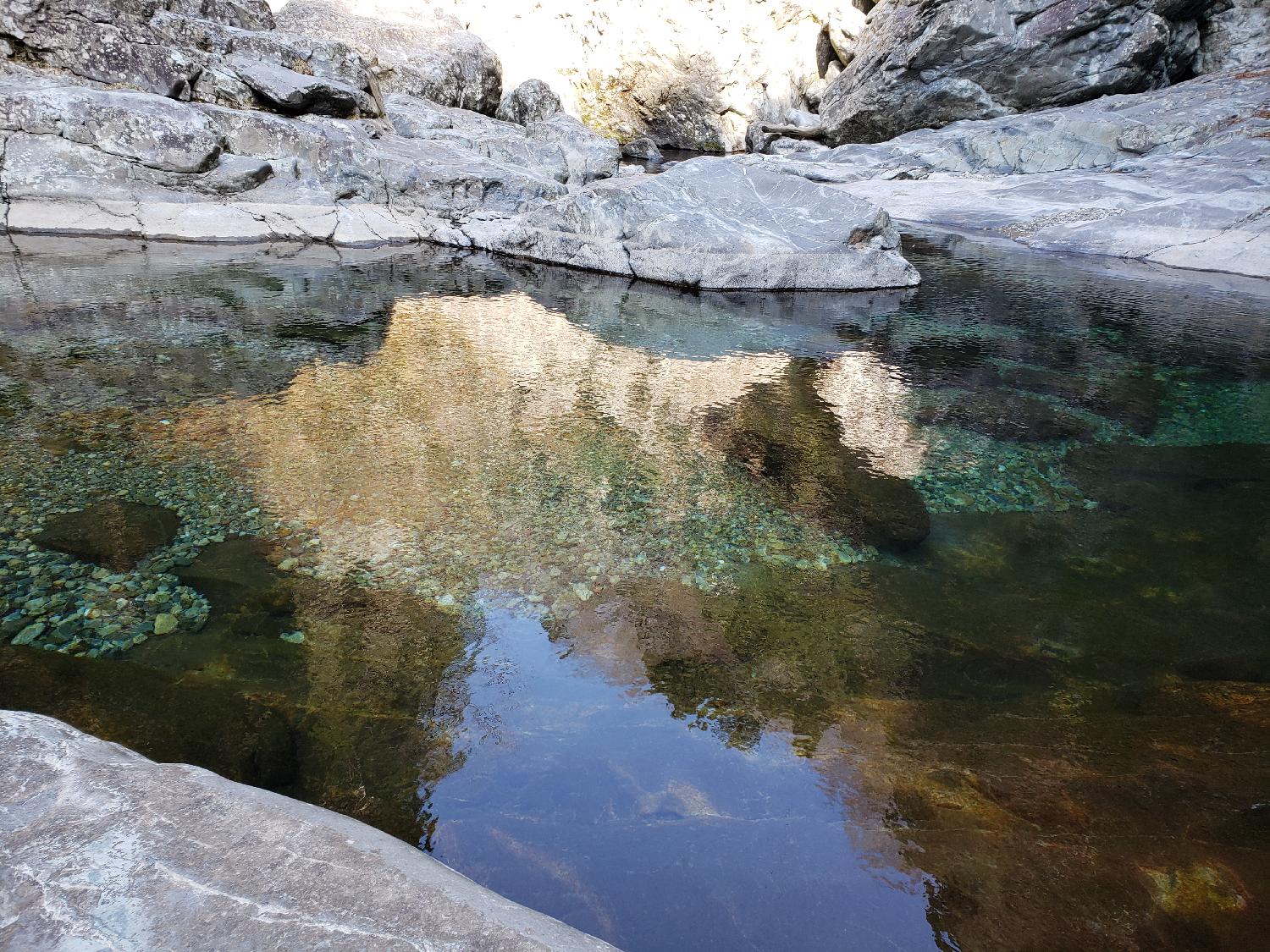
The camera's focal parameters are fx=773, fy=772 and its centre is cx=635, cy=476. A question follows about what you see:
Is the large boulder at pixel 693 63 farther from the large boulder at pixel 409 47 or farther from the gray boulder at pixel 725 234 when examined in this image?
the gray boulder at pixel 725 234

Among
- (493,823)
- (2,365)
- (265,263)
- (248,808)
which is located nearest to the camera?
(248,808)

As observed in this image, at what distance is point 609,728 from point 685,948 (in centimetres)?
72

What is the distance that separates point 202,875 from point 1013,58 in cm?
2374

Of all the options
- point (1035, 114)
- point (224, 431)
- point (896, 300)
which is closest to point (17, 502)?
point (224, 431)

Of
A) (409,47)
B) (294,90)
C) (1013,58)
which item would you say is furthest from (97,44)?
(1013,58)

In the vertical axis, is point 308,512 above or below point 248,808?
below

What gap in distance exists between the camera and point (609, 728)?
7.89ft

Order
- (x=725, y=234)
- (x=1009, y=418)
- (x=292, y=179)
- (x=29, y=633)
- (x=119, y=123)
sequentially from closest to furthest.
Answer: (x=29, y=633) < (x=1009, y=418) < (x=725, y=234) < (x=119, y=123) < (x=292, y=179)

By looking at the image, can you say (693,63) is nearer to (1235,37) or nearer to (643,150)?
(643,150)

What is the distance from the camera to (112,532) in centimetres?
318

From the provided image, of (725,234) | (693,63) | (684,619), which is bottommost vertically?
(684,619)

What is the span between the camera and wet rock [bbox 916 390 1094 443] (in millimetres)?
5004

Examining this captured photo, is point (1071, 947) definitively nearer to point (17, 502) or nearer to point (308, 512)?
point (308, 512)

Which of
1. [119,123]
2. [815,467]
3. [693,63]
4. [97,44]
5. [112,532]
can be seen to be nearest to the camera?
[112,532]
